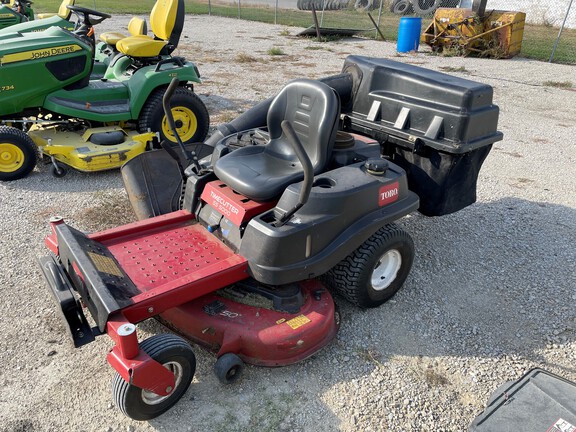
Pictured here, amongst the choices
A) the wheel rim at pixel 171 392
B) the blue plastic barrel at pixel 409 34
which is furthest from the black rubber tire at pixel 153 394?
the blue plastic barrel at pixel 409 34

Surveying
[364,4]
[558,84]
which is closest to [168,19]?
[558,84]

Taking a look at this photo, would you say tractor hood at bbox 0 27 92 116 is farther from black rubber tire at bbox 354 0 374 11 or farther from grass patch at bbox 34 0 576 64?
black rubber tire at bbox 354 0 374 11

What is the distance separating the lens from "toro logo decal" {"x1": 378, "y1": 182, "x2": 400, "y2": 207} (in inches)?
105

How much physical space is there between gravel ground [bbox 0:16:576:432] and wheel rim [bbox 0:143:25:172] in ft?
0.51

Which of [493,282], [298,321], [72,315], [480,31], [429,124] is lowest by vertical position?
[493,282]

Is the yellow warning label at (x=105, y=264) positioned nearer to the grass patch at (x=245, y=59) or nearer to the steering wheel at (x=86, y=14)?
the steering wheel at (x=86, y=14)

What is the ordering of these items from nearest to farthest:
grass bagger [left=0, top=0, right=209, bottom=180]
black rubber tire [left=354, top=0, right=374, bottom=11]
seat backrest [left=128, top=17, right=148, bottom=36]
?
grass bagger [left=0, top=0, right=209, bottom=180], seat backrest [left=128, top=17, right=148, bottom=36], black rubber tire [left=354, top=0, right=374, bottom=11]

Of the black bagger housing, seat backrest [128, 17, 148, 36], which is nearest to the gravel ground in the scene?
the black bagger housing

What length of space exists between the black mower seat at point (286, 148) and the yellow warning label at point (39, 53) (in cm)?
260

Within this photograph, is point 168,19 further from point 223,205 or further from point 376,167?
point 376,167

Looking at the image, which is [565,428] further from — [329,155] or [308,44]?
[308,44]

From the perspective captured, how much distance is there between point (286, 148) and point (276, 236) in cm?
88

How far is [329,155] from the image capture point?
283 cm

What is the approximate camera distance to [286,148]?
303cm
